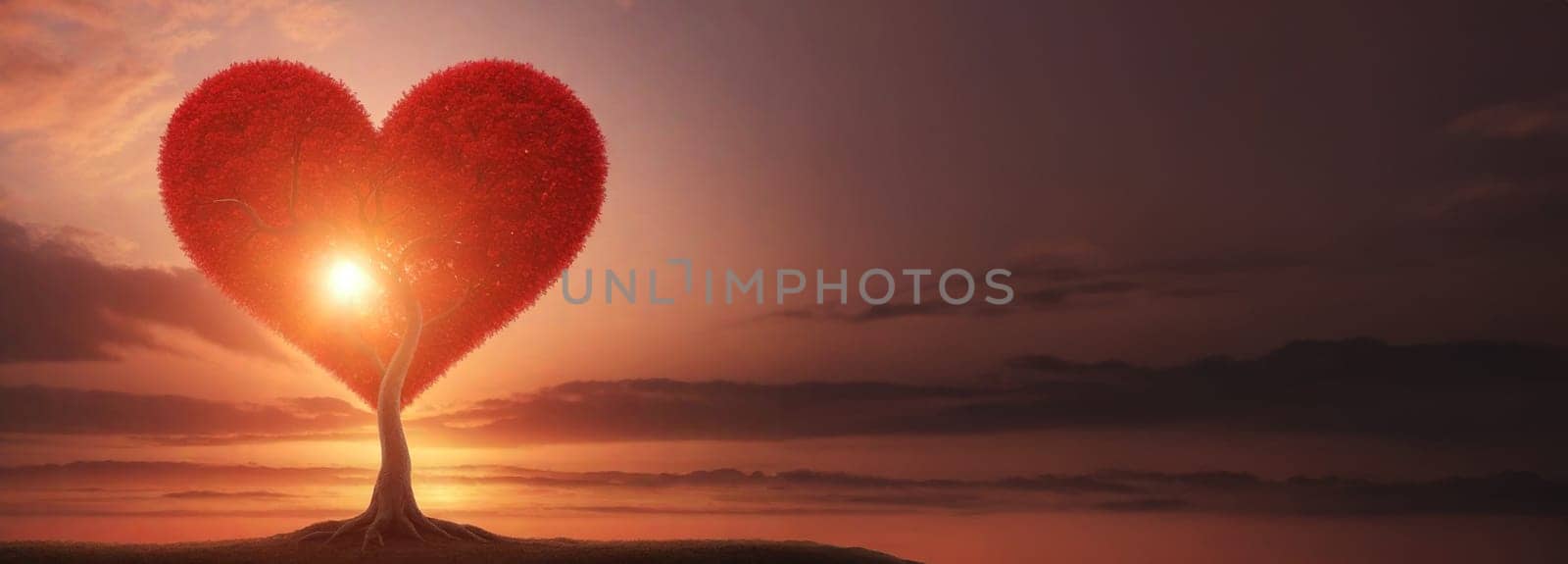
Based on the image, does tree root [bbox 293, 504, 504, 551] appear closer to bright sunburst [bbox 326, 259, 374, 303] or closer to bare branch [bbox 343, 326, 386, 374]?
bare branch [bbox 343, 326, 386, 374]

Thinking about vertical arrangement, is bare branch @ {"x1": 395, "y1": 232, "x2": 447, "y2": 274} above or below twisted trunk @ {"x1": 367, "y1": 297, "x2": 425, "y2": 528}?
above

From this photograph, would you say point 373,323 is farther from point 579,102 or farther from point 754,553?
point 754,553

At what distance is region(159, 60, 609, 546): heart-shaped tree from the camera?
17.4 metres

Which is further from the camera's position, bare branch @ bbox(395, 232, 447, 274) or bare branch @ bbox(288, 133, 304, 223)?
bare branch @ bbox(395, 232, 447, 274)

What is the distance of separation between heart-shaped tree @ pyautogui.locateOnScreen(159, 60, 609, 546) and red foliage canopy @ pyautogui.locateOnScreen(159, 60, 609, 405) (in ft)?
0.06

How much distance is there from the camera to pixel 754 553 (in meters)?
16.8

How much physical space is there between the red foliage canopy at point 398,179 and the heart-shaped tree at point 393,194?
0.02 m

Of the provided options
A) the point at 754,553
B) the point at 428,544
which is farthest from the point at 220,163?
the point at 754,553

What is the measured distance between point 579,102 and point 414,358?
180 inches

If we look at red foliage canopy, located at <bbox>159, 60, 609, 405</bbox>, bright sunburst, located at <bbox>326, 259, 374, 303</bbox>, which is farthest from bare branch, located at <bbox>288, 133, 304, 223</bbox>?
bright sunburst, located at <bbox>326, 259, 374, 303</bbox>

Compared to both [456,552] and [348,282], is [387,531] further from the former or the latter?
[348,282]

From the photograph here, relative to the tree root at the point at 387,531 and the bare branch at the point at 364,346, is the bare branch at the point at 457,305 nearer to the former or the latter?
the bare branch at the point at 364,346

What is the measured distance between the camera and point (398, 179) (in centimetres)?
1738

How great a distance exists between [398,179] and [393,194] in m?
0.24
